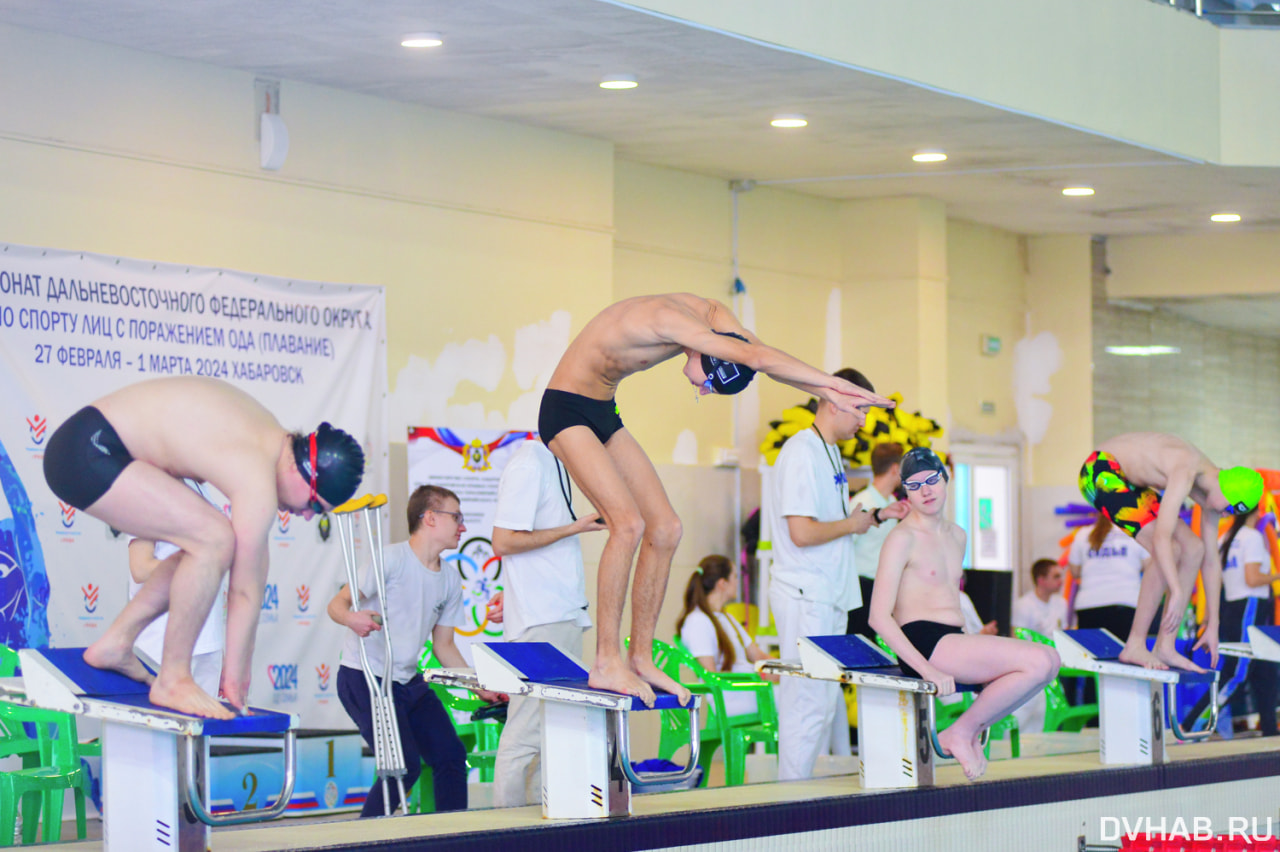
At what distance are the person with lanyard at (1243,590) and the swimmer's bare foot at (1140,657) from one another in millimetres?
3139

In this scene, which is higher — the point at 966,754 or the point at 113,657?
the point at 113,657

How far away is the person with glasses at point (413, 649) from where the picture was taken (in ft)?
17.7

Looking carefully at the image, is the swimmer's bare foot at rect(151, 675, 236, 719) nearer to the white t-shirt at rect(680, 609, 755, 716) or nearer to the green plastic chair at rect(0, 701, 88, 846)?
the green plastic chair at rect(0, 701, 88, 846)

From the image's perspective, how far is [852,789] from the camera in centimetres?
537

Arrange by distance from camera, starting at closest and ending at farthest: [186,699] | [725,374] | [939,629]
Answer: [186,699] → [725,374] → [939,629]

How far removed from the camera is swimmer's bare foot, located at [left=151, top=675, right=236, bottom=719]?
12.8 ft

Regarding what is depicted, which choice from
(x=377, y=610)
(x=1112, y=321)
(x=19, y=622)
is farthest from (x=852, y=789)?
(x=1112, y=321)

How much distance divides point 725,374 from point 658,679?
3.32 feet

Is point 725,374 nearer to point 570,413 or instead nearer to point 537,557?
point 570,413

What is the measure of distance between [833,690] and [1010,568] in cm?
580

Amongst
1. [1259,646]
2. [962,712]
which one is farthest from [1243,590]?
[962,712]

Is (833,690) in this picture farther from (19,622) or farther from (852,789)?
(19,622)

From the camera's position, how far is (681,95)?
7.52 m

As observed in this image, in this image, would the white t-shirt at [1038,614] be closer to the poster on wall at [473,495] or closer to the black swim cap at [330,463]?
the poster on wall at [473,495]
